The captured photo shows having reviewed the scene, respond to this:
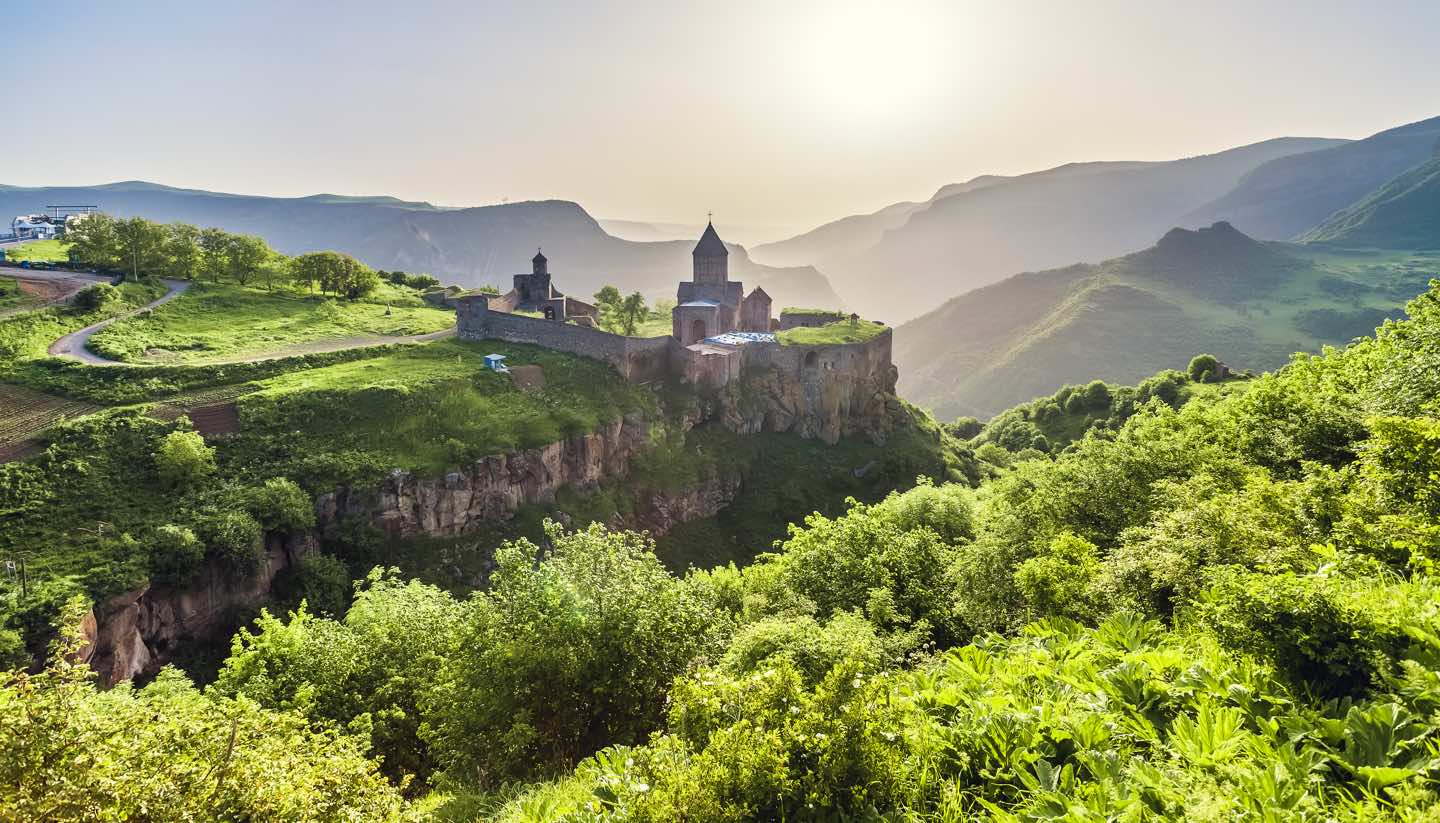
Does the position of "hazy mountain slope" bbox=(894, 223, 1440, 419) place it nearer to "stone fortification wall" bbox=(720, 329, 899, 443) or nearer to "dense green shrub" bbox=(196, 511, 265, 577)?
"stone fortification wall" bbox=(720, 329, 899, 443)

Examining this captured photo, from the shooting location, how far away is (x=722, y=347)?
2018 inches

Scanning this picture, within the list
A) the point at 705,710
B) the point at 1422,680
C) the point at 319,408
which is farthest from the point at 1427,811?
the point at 319,408

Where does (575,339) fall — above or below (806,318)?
below

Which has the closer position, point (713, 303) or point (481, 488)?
point (481, 488)

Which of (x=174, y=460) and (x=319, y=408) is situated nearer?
(x=174, y=460)

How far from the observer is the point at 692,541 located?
40969mm

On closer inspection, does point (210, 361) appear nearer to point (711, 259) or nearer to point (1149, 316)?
point (711, 259)

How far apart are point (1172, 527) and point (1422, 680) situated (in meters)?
7.37

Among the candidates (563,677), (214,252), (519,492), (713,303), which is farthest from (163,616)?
(214,252)

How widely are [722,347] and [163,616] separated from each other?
38330 mm

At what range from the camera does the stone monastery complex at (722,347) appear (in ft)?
151

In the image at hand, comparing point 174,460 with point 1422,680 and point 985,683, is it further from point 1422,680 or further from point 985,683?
point 1422,680

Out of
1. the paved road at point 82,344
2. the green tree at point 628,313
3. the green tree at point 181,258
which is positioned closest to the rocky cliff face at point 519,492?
the green tree at point 628,313

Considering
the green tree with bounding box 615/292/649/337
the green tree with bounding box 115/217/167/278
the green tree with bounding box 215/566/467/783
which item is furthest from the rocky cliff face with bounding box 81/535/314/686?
the green tree with bounding box 115/217/167/278
